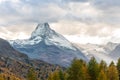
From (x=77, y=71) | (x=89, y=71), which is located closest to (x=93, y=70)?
(x=89, y=71)

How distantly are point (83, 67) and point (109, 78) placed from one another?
Result: 9.88m

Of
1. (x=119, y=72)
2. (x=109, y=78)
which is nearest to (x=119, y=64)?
(x=119, y=72)

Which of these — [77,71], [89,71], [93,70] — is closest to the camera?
[89,71]

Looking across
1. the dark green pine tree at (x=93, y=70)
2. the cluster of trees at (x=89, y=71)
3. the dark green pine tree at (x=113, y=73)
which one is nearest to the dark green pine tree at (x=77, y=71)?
the cluster of trees at (x=89, y=71)

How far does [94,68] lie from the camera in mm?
100875

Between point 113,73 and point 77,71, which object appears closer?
point 113,73

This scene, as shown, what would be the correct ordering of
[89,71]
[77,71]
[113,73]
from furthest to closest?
[77,71], [89,71], [113,73]

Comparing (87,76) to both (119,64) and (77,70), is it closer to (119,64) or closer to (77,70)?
(77,70)

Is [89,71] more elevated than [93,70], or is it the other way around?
[93,70]

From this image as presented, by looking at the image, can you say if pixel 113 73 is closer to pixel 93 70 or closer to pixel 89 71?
pixel 93 70

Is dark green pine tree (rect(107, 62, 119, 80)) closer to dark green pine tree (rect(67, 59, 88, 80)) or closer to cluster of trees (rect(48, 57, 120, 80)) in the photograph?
cluster of trees (rect(48, 57, 120, 80))

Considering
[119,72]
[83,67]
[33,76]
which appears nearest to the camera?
[83,67]

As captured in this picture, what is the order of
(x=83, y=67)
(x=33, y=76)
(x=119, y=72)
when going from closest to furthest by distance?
1. (x=83, y=67)
2. (x=119, y=72)
3. (x=33, y=76)

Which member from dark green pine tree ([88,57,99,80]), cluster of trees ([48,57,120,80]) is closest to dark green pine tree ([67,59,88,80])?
cluster of trees ([48,57,120,80])
